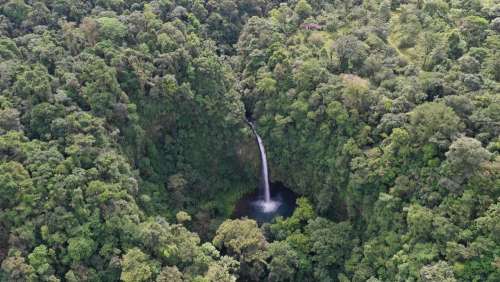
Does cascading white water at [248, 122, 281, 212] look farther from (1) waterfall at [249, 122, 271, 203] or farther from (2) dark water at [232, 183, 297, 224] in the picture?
(2) dark water at [232, 183, 297, 224]

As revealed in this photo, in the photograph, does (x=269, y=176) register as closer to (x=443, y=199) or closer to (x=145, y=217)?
(x=145, y=217)

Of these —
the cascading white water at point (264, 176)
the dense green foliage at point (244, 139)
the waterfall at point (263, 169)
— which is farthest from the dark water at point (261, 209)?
the dense green foliage at point (244, 139)

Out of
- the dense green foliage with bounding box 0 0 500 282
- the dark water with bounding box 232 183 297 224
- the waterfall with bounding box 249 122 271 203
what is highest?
the dense green foliage with bounding box 0 0 500 282

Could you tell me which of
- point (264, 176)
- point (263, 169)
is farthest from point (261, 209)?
point (263, 169)

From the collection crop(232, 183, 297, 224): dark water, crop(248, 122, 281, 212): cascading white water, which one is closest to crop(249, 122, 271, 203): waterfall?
crop(248, 122, 281, 212): cascading white water

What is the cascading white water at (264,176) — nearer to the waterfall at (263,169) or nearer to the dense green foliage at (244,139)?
the waterfall at (263,169)
